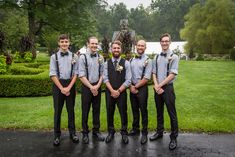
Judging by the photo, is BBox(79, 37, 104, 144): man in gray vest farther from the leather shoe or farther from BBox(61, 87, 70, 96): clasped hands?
BBox(61, 87, 70, 96): clasped hands

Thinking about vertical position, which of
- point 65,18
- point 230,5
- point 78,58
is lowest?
point 78,58

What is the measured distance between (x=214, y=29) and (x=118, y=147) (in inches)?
1693

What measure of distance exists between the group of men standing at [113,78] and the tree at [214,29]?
41.9 m

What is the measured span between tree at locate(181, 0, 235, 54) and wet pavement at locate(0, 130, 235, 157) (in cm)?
4156

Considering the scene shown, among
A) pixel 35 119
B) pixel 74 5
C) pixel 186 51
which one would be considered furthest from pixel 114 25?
pixel 35 119

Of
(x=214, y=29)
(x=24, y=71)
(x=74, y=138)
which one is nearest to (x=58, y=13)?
(x=24, y=71)

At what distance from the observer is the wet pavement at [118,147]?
19.0 ft

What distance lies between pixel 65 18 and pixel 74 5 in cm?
141

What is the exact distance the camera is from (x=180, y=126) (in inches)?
303

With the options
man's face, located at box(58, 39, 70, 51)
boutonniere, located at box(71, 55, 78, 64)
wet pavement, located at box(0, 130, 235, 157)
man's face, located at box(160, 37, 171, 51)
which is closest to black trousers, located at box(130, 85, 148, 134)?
wet pavement, located at box(0, 130, 235, 157)

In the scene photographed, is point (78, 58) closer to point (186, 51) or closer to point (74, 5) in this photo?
point (74, 5)

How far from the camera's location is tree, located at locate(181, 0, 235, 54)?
46188mm

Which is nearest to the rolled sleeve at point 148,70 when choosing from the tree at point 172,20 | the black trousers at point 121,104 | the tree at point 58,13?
the black trousers at point 121,104

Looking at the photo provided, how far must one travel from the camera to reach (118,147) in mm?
6148
